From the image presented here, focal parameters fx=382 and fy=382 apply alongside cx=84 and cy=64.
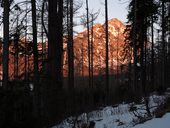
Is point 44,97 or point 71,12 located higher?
point 71,12

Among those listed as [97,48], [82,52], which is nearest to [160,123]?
[82,52]

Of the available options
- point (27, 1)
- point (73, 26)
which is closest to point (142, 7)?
A: point (73, 26)

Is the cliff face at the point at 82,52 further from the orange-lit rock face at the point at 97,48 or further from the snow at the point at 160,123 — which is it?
the snow at the point at 160,123

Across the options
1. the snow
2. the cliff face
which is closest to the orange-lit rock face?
the cliff face

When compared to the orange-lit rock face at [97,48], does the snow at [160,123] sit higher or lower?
lower

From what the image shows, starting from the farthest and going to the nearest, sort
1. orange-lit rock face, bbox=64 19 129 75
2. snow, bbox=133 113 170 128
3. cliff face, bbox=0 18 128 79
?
orange-lit rock face, bbox=64 19 129 75 < cliff face, bbox=0 18 128 79 < snow, bbox=133 113 170 128

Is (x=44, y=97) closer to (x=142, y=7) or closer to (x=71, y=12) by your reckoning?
(x=71, y=12)

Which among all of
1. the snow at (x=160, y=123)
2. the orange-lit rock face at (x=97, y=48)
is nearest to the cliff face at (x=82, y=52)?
the orange-lit rock face at (x=97, y=48)

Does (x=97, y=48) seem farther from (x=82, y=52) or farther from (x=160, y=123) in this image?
(x=160, y=123)

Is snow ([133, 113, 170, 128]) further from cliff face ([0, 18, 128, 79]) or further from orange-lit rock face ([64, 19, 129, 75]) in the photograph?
orange-lit rock face ([64, 19, 129, 75])

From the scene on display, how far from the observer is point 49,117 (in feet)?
46.3

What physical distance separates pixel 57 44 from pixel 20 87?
3.47m

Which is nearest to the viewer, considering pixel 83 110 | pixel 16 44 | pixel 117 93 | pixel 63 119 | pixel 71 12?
pixel 63 119

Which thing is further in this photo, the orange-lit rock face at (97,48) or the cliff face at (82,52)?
the orange-lit rock face at (97,48)
